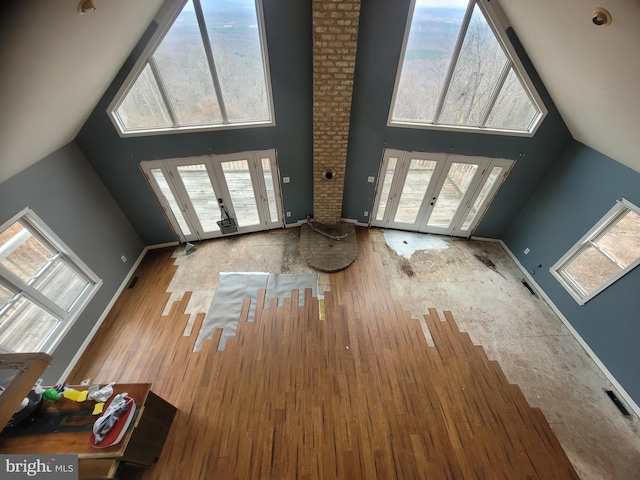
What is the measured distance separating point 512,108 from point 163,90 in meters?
5.05

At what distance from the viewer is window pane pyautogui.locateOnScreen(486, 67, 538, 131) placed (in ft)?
11.4

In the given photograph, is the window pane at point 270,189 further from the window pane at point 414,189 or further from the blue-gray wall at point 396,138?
the window pane at point 414,189

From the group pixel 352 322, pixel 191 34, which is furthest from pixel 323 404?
pixel 191 34

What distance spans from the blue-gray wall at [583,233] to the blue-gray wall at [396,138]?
0.27 metres

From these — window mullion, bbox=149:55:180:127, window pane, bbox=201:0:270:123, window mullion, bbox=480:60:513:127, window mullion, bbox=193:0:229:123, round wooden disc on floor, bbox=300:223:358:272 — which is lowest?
round wooden disc on floor, bbox=300:223:358:272

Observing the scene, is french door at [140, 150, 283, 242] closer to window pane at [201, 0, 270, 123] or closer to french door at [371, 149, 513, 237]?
window pane at [201, 0, 270, 123]

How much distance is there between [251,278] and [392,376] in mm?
2494

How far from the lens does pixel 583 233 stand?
351 cm

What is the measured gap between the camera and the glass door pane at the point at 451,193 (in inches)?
170

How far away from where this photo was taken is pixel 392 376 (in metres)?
2.86

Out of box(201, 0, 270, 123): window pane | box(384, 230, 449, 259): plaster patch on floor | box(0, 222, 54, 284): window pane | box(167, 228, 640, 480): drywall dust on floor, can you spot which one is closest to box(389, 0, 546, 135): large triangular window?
box(201, 0, 270, 123): window pane

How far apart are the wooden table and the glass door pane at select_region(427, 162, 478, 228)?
5065 millimetres

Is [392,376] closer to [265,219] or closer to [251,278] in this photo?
[251,278]

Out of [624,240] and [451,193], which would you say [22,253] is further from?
[624,240]
